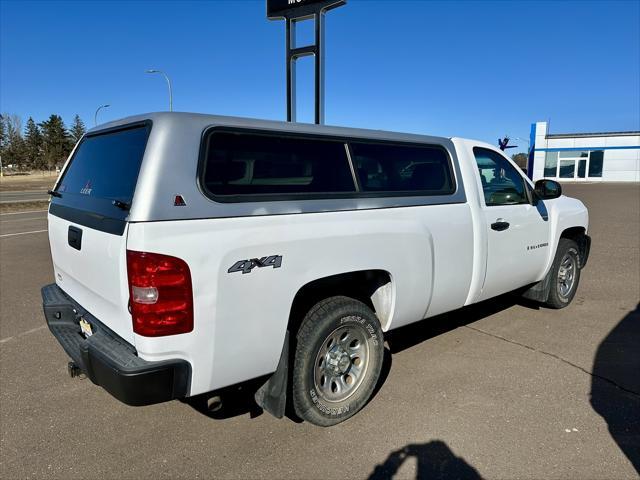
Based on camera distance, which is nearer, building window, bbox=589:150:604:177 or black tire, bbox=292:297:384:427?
black tire, bbox=292:297:384:427

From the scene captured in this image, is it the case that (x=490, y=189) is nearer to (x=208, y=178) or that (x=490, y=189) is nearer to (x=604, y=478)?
(x=604, y=478)

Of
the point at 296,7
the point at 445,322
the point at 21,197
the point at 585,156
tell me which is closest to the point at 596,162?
the point at 585,156

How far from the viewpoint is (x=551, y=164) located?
4350 cm

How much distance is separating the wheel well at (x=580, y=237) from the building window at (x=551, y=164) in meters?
42.1

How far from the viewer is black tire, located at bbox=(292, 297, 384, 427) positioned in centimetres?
290

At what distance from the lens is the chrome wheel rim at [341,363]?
10.0ft

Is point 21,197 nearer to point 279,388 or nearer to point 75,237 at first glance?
point 75,237

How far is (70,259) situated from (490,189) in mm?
3501

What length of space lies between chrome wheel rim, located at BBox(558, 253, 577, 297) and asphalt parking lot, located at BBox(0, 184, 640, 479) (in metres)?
0.70

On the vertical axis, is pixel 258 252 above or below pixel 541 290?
above

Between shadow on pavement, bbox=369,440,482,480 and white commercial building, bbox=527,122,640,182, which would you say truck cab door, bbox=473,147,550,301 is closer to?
shadow on pavement, bbox=369,440,482,480

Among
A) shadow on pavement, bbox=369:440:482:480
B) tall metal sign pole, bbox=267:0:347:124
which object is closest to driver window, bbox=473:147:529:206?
shadow on pavement, bbox=369:440:482:480

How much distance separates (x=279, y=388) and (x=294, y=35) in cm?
922

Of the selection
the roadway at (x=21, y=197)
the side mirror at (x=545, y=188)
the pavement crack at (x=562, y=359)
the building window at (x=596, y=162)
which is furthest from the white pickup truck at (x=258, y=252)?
the building window at (x=596, y=162)
